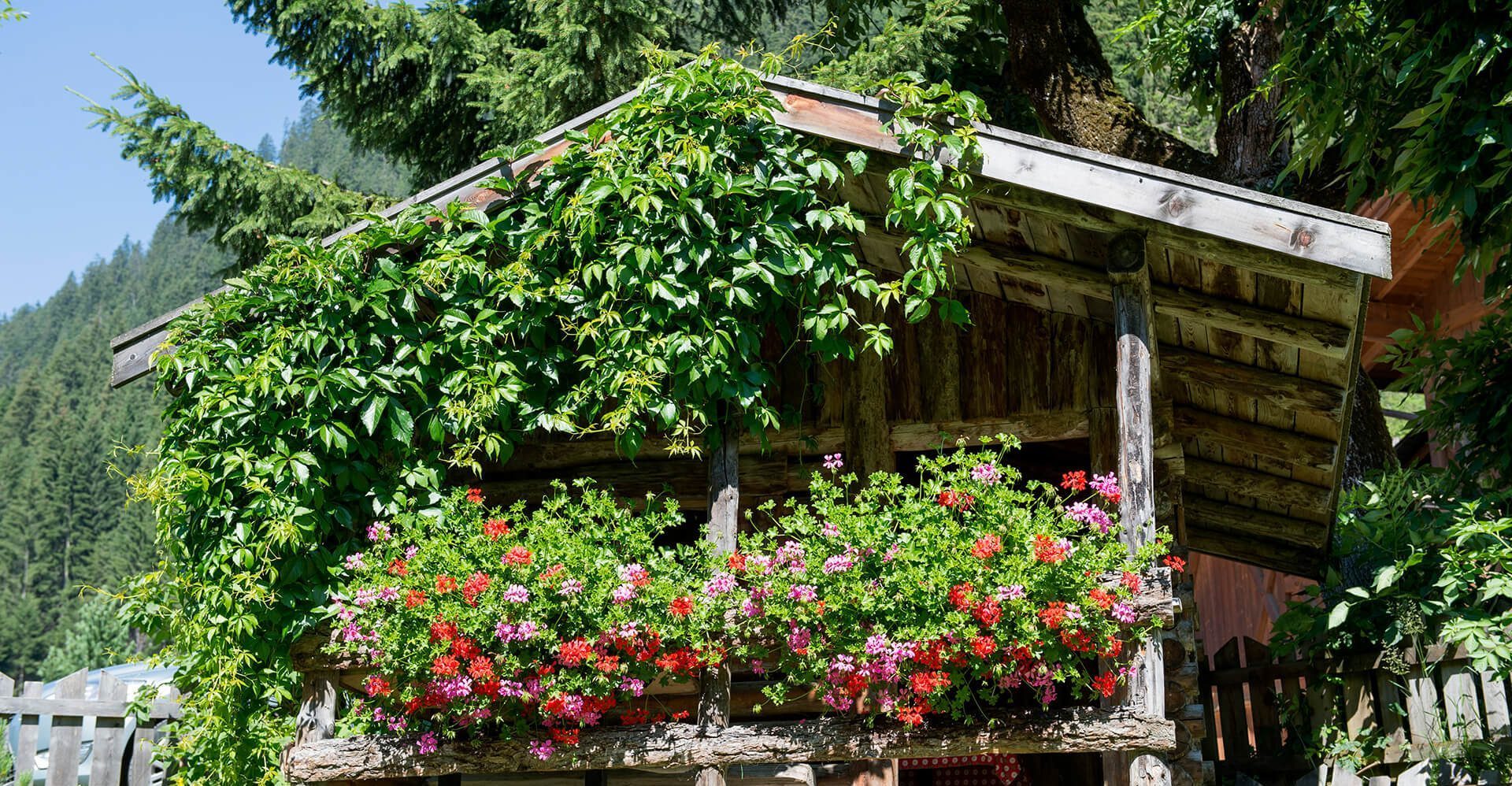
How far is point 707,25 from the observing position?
52.4 ft

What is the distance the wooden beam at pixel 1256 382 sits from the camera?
7.19 meters

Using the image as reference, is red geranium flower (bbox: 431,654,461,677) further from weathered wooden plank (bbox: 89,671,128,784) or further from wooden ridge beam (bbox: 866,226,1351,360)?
wooden ridge beam (bbox: 866,226,1351,360)

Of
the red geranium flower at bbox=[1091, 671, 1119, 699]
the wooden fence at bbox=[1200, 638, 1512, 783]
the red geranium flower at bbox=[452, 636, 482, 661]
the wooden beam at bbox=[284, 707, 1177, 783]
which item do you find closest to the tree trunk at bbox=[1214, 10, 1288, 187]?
the wooden fence at bbox=[1200, 638, 1512, 783]

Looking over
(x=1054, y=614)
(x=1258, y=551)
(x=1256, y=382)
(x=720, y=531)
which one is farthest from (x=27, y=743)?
(x=1258, y=551)

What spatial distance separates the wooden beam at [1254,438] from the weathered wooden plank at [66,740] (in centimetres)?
685

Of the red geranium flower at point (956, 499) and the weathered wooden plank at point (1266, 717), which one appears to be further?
the weathered wooden plank at point (1266, 717)

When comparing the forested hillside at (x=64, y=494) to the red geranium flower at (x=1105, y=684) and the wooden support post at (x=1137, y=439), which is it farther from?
the red geranium flower at (x=1105, y=684)

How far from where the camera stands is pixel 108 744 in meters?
7.20

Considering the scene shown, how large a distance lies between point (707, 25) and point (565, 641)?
1177cm

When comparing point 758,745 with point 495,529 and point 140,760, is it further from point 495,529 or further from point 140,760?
point 140,760

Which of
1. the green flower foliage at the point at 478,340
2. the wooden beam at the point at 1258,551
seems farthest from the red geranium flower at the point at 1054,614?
the wooden beam at the point at 1258,551

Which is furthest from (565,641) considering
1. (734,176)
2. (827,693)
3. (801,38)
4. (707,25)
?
(707,25)

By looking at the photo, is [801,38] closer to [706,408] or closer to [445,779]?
[706,408]

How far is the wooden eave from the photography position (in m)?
5.64
